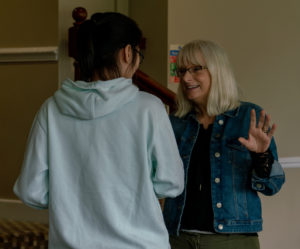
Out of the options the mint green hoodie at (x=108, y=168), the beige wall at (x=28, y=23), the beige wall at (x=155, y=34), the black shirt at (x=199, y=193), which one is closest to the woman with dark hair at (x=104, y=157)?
the mint green hoodie at (x=108, y=168)

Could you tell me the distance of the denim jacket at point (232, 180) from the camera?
160cm

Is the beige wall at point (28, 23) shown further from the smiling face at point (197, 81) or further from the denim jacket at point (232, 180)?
the denim jacket at point (232, 180)

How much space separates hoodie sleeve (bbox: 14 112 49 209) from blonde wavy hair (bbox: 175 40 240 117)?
760mm

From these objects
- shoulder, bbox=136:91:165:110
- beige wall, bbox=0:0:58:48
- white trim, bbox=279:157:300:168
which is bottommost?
white trim, bbox=279:157:300:168

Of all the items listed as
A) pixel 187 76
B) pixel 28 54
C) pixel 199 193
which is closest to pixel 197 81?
pixel 187 76

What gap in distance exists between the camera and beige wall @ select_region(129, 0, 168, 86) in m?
3.88

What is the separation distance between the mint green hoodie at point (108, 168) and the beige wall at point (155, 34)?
2631 mm

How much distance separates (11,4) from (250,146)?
2558 millimetres

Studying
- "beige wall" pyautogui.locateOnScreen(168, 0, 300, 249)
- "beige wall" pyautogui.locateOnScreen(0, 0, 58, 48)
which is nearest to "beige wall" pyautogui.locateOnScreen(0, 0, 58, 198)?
"beige wall" pyautogui.locateOnScreen(0, 0, 58, 48)

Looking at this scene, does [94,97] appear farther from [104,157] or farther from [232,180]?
[232,180]

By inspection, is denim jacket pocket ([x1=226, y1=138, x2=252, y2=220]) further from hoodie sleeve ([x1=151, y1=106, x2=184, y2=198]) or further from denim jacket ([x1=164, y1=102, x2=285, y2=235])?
hoodie sleeve ([x1=151, y1=106, x2=184, y2=198])

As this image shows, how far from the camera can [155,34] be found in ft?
13.4

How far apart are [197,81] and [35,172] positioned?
83cm

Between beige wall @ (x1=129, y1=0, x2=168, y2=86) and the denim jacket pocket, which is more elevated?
beige wall @ (x1=129, y1=0, x2=168, y2=86)
